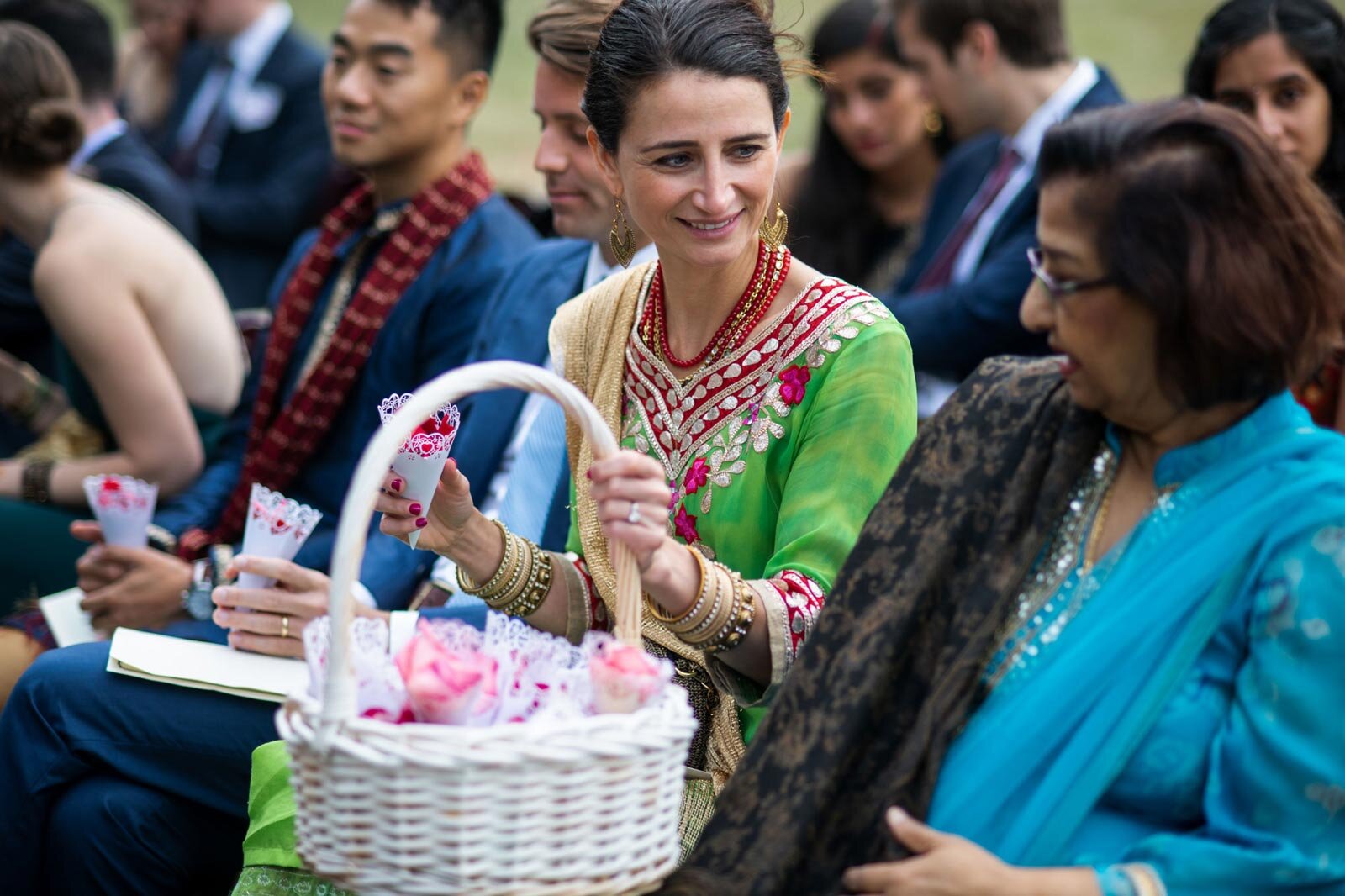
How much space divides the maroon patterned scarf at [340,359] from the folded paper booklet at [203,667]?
2.91 feet

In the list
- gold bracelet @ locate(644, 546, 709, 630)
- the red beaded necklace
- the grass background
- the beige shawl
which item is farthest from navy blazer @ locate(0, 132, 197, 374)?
the grass background

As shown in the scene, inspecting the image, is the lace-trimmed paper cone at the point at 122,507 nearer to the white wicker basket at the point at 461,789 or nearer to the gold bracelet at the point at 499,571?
the gold bracelet at the point at 499,571

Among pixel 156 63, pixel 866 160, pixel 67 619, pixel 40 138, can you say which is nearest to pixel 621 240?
pixel 67 619

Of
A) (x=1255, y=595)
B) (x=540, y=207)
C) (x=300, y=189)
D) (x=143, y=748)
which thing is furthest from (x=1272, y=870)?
(x=300, y=189)

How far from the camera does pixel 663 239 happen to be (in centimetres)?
236

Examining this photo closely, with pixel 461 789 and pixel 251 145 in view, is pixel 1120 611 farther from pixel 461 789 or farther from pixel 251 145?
pixel 251 145

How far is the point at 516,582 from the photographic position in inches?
94.5

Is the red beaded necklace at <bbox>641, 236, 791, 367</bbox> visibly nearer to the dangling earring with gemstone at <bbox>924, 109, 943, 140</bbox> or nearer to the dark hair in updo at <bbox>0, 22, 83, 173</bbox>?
the dark hair in updo at <bbox>0, 22, 83, 173</bbox>

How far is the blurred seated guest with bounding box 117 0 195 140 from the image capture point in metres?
8.09

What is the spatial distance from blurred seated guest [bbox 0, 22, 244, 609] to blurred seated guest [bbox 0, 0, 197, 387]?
1.85 feet

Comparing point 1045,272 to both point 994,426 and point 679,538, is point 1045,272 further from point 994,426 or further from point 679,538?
point 679,538

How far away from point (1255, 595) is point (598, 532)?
1115 mm

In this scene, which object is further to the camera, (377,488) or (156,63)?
(156,63)

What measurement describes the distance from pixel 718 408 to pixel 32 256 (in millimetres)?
3093
